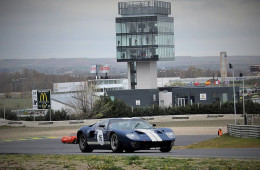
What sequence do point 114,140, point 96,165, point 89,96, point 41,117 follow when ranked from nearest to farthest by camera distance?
point 96,165 < point 114,140 < point 41,117 < point 89,96

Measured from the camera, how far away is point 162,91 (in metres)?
103

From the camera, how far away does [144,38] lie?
97.5m

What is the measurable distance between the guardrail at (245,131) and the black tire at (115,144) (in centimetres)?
1309

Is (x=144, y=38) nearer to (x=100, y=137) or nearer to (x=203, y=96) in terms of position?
(x=203, y=96)

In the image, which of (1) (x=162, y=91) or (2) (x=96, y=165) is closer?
(2) (x=96, y=165)

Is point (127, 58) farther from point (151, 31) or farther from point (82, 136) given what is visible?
point (82, 136)

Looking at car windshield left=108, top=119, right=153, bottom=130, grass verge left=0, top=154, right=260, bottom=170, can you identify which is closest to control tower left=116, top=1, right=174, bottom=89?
car windshield left=108, top=119, right=153, bottom=130

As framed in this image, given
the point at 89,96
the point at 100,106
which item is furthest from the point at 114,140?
the point at 89,96

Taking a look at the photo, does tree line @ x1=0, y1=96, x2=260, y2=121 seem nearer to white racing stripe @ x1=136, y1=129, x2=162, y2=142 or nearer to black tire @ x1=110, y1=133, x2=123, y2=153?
black tire @ x1=110, y1=133, x2=123, y2=153

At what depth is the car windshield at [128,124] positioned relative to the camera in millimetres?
18375

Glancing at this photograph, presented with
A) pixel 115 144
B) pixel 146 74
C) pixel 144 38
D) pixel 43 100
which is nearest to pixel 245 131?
pixel 115 144

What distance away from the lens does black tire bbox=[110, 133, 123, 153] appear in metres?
18.0

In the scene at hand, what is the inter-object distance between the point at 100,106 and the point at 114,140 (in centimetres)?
5200

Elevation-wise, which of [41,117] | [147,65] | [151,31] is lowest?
[41,117]
